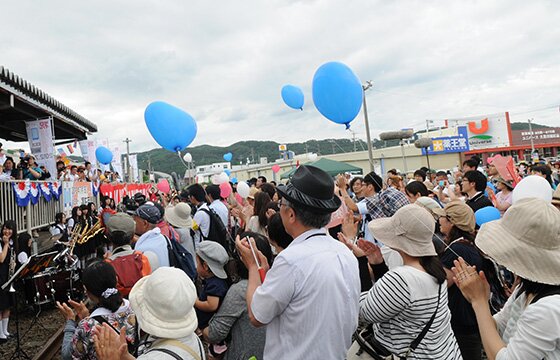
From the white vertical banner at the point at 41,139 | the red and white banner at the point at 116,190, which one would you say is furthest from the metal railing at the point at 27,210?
the red and white banner at the point at 116,190

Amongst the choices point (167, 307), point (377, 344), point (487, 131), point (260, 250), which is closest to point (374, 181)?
point (260, 250)

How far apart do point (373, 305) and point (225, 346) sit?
1148 mm

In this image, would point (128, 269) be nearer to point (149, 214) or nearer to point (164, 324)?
point (149, 214)

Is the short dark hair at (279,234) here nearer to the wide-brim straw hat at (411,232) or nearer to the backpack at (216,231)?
the wide-brim straw hat at (411,232)

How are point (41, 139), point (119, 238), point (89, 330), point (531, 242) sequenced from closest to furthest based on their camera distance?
point (531, 242), point (89, 330), point (119, 238), point (41, 139)

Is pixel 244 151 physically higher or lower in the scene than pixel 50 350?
higher

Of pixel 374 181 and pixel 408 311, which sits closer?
pixel 408 311

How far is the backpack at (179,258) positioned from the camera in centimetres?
388

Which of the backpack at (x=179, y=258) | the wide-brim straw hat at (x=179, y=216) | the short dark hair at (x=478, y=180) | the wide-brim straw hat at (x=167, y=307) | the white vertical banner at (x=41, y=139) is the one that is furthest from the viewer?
the white vertical banner at (x=41, y=139)

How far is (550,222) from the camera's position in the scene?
1462mm

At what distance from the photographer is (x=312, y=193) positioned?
179 centimetres

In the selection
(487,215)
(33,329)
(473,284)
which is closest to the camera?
(473,284)

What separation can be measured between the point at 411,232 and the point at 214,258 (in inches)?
55.3

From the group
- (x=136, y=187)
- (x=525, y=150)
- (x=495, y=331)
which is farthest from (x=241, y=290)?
(x=525, y=150)
